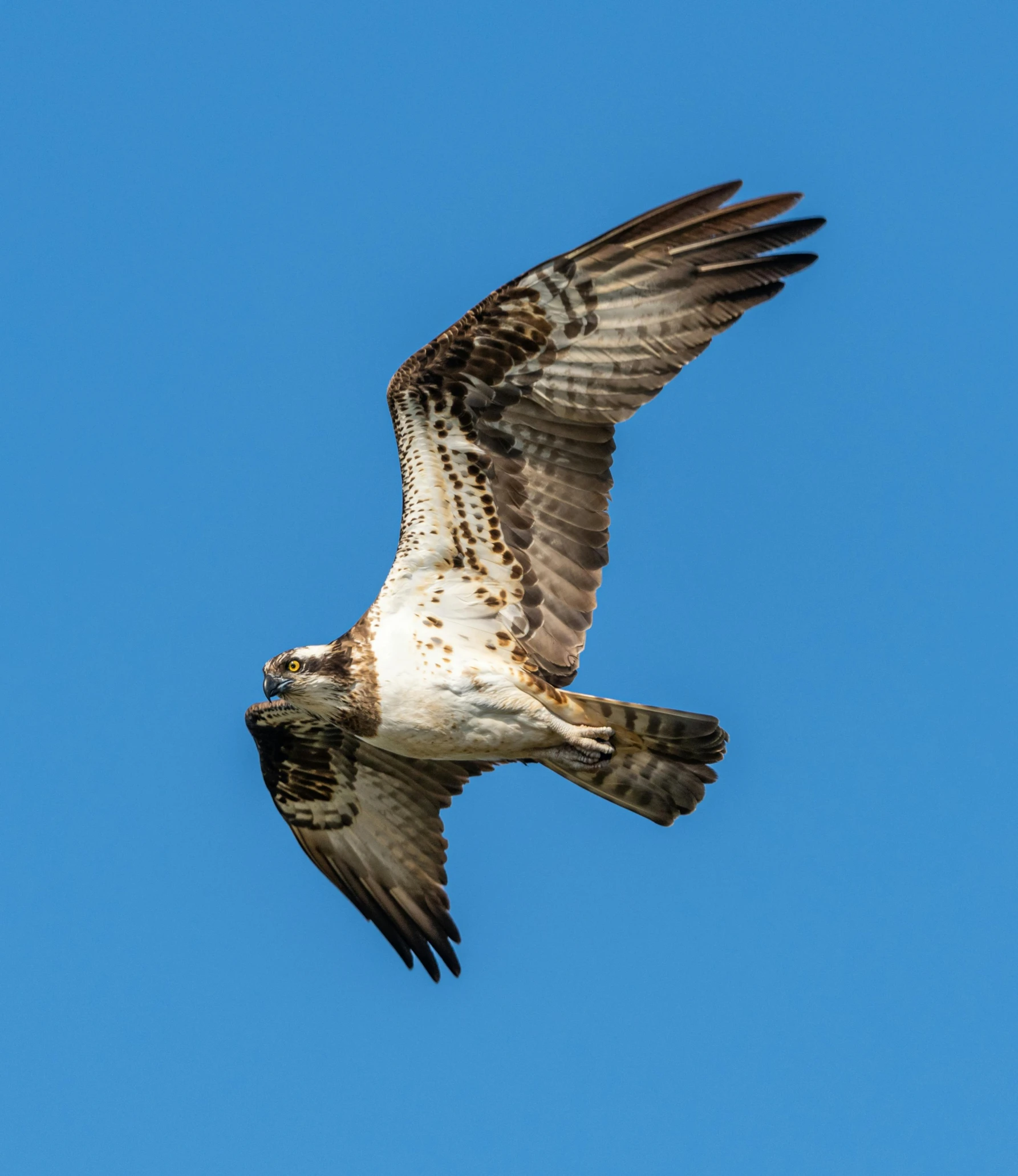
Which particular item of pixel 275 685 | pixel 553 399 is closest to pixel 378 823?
pixel 275 685

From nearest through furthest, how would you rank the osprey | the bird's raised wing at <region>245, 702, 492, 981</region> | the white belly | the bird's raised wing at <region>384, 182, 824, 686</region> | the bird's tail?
the bird's raised wing at <region>384, 182, 824, 686</region> < the osprey < the white belly < the bird's tail < the bird's raised wing at <region>245, 702, 492, 981</region>

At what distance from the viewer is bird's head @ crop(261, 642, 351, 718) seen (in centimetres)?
1080

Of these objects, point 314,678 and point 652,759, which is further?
point 652,759

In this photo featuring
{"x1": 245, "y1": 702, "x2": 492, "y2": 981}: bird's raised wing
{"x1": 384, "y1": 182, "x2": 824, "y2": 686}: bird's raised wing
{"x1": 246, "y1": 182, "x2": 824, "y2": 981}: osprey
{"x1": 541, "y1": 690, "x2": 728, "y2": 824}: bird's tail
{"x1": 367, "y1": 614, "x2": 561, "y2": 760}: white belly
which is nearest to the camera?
{"x1": 384, "y1": 182, "x2": 824, "y2": 686}: bird's raised wing

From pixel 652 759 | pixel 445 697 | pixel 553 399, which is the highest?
pixel 553 399

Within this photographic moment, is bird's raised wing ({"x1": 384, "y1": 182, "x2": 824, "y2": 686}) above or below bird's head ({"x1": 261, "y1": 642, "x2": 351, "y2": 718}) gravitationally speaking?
above

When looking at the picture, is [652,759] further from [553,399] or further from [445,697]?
[553,399]

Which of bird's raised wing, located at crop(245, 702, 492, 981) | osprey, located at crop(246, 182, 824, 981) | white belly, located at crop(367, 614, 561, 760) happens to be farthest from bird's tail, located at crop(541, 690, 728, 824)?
bird's raised wing, located at crop(245, 702, 492, 981)

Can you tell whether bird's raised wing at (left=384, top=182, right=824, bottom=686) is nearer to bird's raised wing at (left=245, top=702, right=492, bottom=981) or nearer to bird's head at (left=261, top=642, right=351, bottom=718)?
bird's head at (left=261, top=642, right=351, bottom=718)

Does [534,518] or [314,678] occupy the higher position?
[534,518]

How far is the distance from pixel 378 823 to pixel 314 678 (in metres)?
1.96

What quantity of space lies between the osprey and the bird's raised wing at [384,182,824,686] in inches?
0.4

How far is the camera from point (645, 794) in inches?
446

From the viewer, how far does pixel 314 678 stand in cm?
1084
